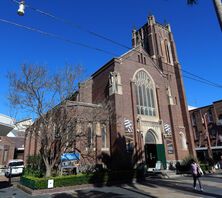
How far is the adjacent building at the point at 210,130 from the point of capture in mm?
41009

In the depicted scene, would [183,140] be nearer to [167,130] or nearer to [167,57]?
[167,130]

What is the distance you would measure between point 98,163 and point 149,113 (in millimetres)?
10445

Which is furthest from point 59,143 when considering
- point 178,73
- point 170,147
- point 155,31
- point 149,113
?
point 155,31

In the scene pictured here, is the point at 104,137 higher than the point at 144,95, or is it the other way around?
the point at 144,95

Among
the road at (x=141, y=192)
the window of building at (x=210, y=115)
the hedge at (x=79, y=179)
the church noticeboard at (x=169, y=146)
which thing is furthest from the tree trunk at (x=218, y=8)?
the window of building at (x=210, y=115)

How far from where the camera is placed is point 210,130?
43188 mm

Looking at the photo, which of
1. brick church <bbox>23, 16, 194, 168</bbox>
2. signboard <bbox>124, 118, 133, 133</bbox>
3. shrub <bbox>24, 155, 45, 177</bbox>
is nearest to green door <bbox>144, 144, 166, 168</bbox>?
brick church <bbox>23, 16, 194, 168</bbox>

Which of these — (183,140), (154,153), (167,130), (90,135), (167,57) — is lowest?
(154,153)

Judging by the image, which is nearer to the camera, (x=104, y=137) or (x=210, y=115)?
(x=104, y=137)

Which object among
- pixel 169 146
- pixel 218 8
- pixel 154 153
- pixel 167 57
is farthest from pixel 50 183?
pixel 167 57

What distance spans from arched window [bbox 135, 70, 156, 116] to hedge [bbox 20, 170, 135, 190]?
10648 millimetres

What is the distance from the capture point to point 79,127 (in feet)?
65.1

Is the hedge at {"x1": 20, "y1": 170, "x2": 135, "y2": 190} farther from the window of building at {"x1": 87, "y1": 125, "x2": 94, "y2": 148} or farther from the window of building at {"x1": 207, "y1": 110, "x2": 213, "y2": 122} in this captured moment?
the window of building at {"x1": 207, "y1": 110, "x2": 213, "y2": 122}

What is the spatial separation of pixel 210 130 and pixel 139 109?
77.5 ft
